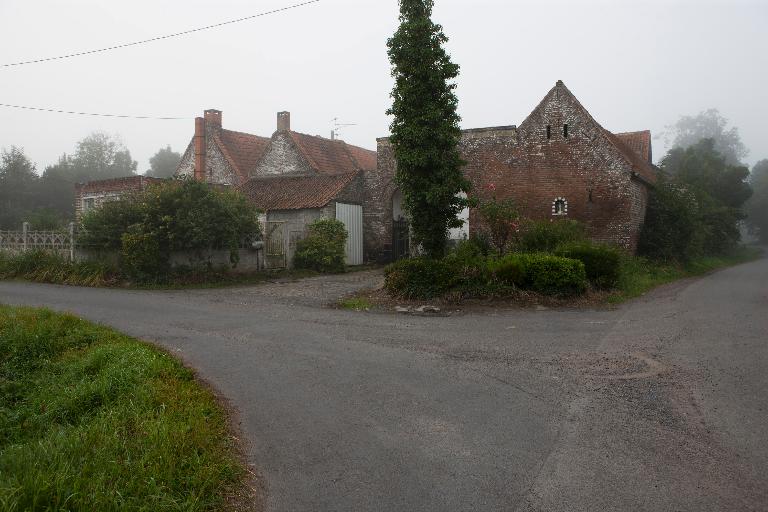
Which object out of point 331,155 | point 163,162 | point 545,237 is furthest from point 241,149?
point 163,162

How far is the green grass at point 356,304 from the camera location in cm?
1385

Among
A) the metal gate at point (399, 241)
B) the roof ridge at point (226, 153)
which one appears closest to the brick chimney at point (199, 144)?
the roof ridge at point (226, 153)

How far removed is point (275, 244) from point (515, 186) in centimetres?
1031

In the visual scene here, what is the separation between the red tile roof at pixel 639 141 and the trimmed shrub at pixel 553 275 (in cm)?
2103

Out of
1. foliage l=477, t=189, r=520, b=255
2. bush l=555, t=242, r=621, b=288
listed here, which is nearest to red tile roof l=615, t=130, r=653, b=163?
foliage l=477, t=189, r=520, b=255

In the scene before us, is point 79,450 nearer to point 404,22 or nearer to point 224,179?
point 404,22

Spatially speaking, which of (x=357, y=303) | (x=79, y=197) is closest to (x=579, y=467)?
(x=357, y=303)

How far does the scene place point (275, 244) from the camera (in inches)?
885

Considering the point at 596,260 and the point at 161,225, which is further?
the point at 161,225

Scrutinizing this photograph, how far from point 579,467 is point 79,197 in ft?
98.3

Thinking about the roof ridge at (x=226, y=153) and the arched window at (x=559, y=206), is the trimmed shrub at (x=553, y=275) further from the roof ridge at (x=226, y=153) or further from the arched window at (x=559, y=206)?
the roof ridge at (x=226, y=153)

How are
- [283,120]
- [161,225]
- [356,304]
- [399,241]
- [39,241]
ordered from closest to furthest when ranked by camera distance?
1. [356,304]
2. [161,225]
3. [39,241]
4. [399,241]
5. [283,120]

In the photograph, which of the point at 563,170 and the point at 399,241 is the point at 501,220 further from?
the point at 399,241

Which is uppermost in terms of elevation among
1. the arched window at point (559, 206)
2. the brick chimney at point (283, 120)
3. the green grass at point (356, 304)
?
the brick chimney at point (283, 120)
